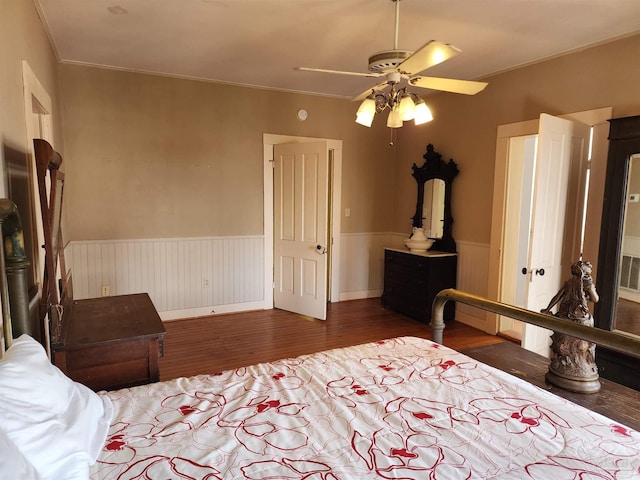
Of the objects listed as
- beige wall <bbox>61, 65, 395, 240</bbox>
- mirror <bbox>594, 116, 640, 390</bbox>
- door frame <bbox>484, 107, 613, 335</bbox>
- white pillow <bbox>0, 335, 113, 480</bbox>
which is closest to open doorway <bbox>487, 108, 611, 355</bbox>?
door frame <bbox>484, 107, 613, 335</bbox>

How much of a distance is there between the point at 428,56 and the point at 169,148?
3288mm

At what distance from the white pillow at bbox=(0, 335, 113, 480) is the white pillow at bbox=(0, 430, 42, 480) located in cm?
6

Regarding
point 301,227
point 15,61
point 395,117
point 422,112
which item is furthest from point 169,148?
point 422,112

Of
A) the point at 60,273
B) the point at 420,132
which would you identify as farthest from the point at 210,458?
the point at 420,132

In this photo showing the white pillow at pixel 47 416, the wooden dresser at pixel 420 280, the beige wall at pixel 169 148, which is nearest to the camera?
the white pillow at pixel 47 416

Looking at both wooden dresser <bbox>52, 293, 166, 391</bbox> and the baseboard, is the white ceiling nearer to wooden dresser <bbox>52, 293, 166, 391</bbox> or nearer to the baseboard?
wooden dresser <bbox>52, 293, 166, 391</bbox>

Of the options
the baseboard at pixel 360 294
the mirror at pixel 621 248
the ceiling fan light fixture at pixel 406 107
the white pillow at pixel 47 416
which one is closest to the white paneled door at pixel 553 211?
the mirror at pixel 621 248

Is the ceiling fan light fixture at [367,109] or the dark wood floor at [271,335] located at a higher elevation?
the ceiling fan light fixture at [367,109]

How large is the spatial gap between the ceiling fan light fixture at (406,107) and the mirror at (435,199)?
2.40 metres

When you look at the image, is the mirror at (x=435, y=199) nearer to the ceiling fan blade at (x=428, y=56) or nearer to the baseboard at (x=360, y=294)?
the baseboard at (x=360, y=294)

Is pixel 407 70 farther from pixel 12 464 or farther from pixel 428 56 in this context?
pixel 12 464

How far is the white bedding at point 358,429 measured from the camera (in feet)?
3.80

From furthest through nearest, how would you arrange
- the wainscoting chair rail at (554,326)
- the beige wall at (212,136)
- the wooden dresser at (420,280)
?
the wooden dresser at (420,280), the beige wall at (212,136), the wainscoting chair rail at (554,326)

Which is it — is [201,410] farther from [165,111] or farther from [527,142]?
[527,142]
